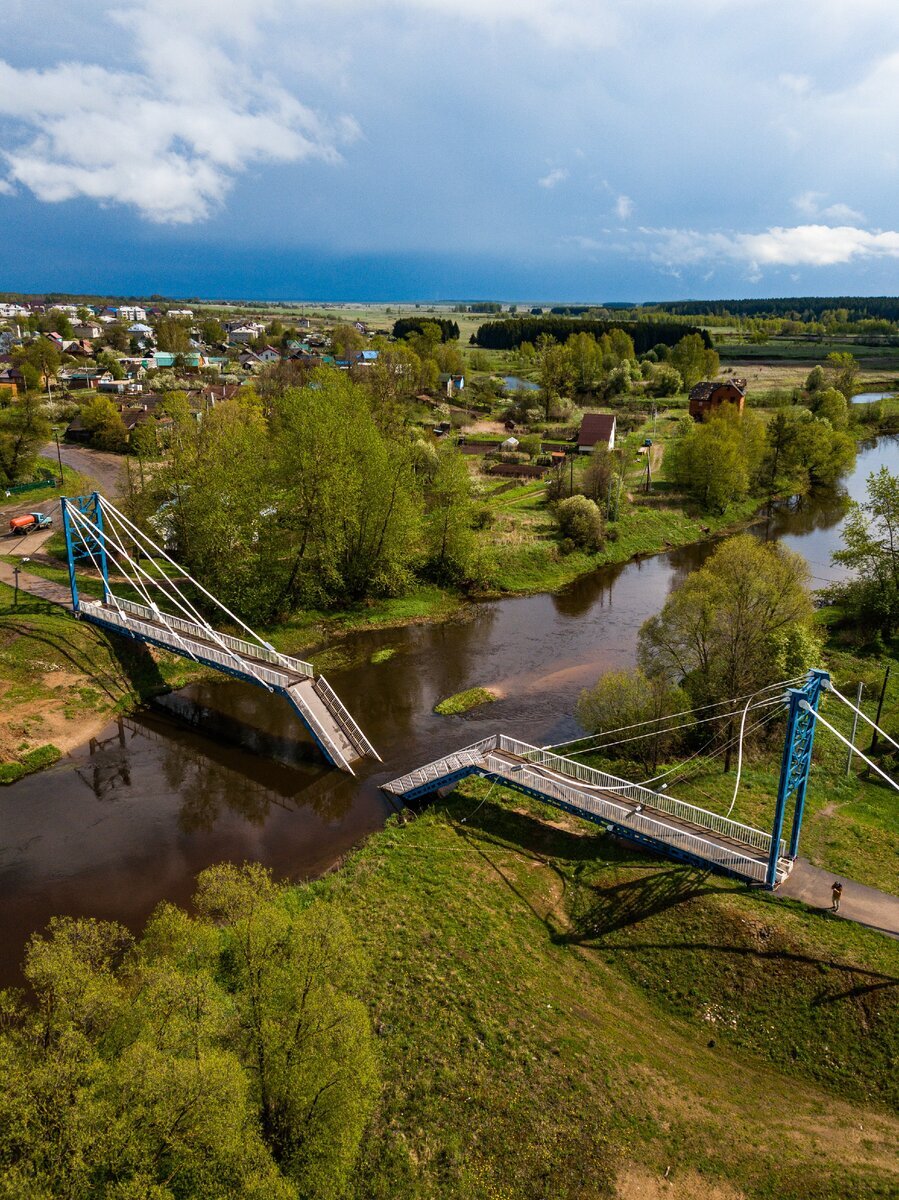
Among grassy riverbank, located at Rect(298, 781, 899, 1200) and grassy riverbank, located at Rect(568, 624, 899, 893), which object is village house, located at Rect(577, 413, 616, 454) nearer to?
grassy riverbank, located at Rect(568, 624, 899, 893)

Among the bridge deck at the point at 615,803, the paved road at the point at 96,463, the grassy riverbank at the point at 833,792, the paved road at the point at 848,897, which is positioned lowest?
the grassy riverbank at the point at 833,792

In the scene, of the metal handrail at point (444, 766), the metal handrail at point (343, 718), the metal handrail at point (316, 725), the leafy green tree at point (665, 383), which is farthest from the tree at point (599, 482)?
the leafy green tree at point (665, 383)

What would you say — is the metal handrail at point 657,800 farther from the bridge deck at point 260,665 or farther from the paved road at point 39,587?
the paved road at point 39,587

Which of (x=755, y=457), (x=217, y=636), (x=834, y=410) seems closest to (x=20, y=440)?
(x=217, y=636)

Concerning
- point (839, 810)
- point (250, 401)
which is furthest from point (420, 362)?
point (839, 810)

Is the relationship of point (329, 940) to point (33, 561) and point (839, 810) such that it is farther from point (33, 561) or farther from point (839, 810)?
point (33, 561)

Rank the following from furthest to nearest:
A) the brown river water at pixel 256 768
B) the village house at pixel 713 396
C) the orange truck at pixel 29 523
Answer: the village house at pixel 713 396 → the orange truck at pixel 29 523 → the brown river water at pixel 256 768

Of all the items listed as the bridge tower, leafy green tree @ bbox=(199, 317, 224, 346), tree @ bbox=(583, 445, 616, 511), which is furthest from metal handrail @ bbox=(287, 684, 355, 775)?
leafy green tree @ bbox=(199, 317, 224, 346)
